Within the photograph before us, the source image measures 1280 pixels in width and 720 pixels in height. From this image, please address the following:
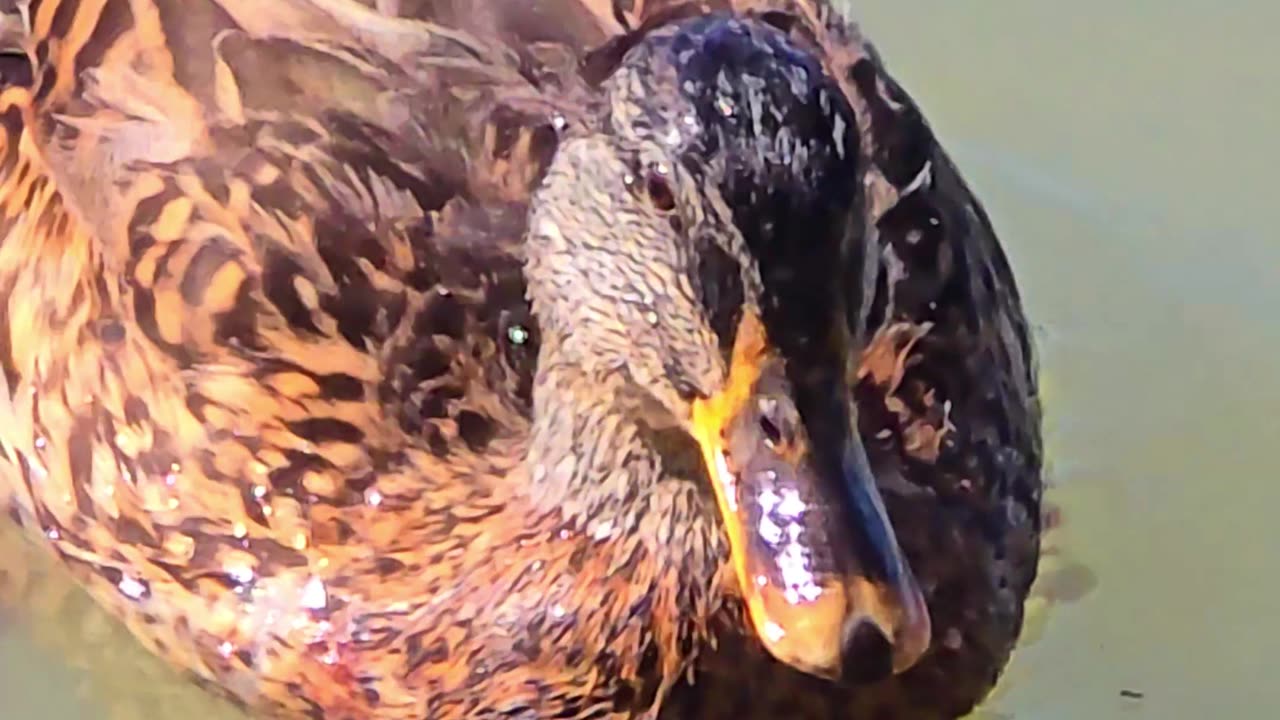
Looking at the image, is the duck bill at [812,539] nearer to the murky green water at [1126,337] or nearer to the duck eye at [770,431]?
the duck eye at [770,431]

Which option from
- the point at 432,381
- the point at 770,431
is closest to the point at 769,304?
the point at 770,431

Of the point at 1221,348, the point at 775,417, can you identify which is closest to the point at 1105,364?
the point at 1221,348

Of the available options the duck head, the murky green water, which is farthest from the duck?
the murky green water

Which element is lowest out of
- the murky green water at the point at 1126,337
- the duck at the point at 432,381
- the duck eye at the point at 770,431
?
the murky green water at the point at 1126,337

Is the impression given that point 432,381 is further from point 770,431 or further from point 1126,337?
point 1126,337

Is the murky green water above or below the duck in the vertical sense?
below

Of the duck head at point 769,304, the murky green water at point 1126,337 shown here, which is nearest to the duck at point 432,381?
the duck head at point 769,304

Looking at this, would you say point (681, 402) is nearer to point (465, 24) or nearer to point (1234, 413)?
point (465, 24)

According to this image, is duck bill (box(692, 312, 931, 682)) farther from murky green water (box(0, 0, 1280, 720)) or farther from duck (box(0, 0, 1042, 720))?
murky green water (box(0, 0, 1280, 720))
